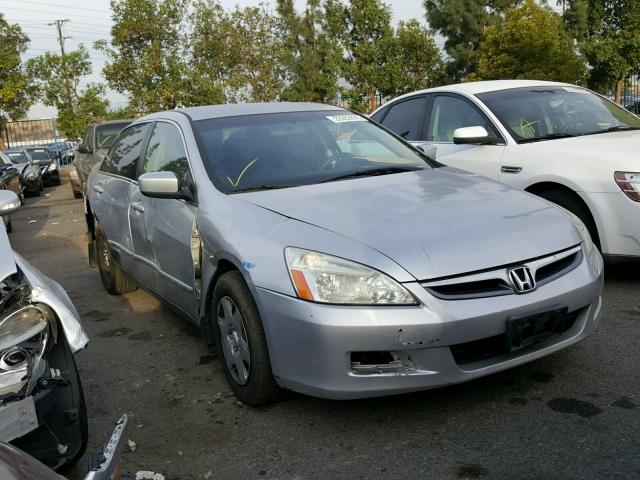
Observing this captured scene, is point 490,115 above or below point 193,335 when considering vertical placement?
above

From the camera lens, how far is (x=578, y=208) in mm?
5141

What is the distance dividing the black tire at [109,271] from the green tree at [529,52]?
2662cm

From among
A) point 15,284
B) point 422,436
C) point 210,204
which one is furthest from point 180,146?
point 422,436

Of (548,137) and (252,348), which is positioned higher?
(548,137)

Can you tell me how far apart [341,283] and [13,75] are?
37.5 m

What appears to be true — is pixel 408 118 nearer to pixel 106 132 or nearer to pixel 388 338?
pixel 388 338

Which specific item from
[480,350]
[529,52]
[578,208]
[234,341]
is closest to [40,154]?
[529,52]

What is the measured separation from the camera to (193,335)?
483 centimetres

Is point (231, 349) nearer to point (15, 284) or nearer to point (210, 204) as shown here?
point (210, 204)

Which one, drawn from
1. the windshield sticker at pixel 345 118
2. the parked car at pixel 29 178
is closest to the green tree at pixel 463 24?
the parked car at pixel 29 178

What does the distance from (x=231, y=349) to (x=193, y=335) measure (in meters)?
1.36

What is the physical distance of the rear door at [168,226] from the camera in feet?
13.2

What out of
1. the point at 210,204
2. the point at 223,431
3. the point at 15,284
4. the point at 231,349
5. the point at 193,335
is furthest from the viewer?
the point at 193,335

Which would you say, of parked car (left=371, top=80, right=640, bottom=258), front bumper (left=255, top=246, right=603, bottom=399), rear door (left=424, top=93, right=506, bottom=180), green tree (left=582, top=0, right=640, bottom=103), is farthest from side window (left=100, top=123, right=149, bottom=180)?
green tree (left=582, top=0, right=640, bottom=103)
